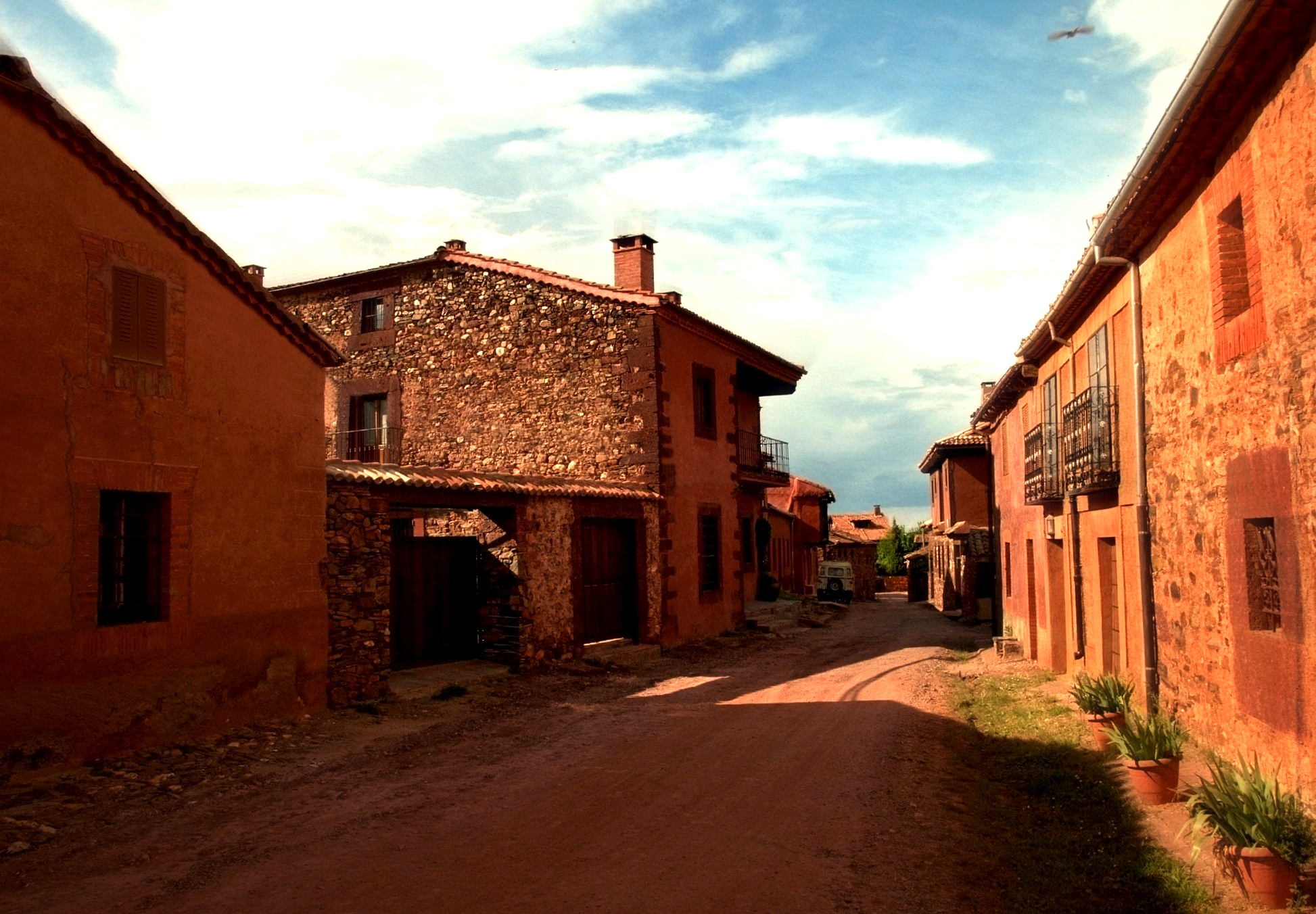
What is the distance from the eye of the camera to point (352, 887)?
19.9 ft

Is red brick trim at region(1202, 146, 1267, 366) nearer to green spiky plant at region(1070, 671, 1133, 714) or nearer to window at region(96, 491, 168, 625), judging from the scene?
green spiky plant at region(1070, 671, 1133, 714)

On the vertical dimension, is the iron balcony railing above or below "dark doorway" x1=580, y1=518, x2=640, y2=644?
above

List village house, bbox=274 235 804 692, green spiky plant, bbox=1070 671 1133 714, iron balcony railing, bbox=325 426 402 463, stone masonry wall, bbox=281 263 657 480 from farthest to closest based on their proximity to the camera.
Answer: iron balcony railing, bbox=325 426 402 463 < stone masonry wall, bbox=281 263 657 480 < village house, bbox=274 235 804 692 < green spiky plant, bbox=1070 671 1133 714

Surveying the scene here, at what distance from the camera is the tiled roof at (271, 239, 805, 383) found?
20031mm

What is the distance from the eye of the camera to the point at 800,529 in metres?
42.3

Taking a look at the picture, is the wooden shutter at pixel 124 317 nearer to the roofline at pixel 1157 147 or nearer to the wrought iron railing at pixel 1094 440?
the roofline at pixel 1157 147

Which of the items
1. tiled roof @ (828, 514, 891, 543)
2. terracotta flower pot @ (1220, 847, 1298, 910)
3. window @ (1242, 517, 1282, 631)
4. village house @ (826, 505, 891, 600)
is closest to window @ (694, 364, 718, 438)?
window @ (1242, 517, 1282, 631)

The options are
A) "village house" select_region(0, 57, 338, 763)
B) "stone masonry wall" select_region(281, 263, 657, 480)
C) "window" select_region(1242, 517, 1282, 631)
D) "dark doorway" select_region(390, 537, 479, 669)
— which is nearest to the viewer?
"window" select_region(1242, 517, 1282, 631)

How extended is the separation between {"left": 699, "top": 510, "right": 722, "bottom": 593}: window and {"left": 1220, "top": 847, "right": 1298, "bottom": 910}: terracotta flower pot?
16.7 m

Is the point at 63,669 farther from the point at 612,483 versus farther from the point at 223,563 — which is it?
the point at 612,483

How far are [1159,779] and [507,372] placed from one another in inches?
632

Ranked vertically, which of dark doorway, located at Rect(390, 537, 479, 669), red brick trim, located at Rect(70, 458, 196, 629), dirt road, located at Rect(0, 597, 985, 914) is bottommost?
dirt road, located at Rect(0, 597, 985, 914)

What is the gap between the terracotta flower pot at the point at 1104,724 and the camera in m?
9.40

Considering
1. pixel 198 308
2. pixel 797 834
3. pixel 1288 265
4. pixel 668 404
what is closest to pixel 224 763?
pixel 198 308
